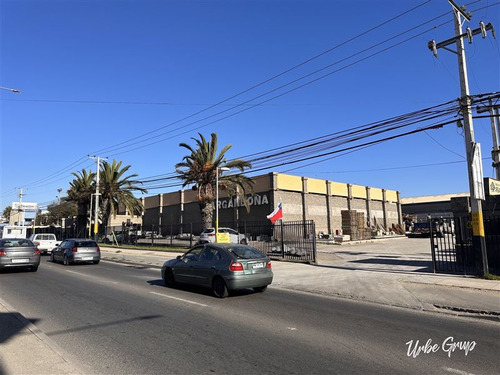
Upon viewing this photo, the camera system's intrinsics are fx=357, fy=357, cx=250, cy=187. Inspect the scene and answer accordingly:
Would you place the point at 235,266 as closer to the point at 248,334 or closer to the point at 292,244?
the point at 248,334

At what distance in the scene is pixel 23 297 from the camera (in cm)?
1002

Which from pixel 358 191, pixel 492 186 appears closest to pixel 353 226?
pixel 358 191

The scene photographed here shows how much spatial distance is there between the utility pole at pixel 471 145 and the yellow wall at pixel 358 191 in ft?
132

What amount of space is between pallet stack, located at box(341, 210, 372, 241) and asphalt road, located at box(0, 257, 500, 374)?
108 ft

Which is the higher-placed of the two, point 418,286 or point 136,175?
point 136,175

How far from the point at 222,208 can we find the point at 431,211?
182ft

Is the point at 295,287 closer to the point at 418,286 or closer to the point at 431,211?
the point at 418,286

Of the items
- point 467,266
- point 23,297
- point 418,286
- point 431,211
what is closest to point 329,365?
point 418,286

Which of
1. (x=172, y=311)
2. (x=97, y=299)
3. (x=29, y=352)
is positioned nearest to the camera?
(x=29, y=352)

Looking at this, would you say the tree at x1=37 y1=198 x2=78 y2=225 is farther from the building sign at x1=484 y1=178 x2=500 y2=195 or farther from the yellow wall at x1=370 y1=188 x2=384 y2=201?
the building sign at x1=484 y1=178 x2=500 y2=195

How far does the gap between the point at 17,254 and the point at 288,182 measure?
31847mm

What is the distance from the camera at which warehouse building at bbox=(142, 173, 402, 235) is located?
43062 millimetres

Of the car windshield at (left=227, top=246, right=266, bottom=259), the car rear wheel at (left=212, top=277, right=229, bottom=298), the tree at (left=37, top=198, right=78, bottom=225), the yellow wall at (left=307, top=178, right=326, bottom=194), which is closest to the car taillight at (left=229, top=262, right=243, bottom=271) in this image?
the car windshield at (left=227, top=246, right=266, bottom=259)

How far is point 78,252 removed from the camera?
19.9 metres
